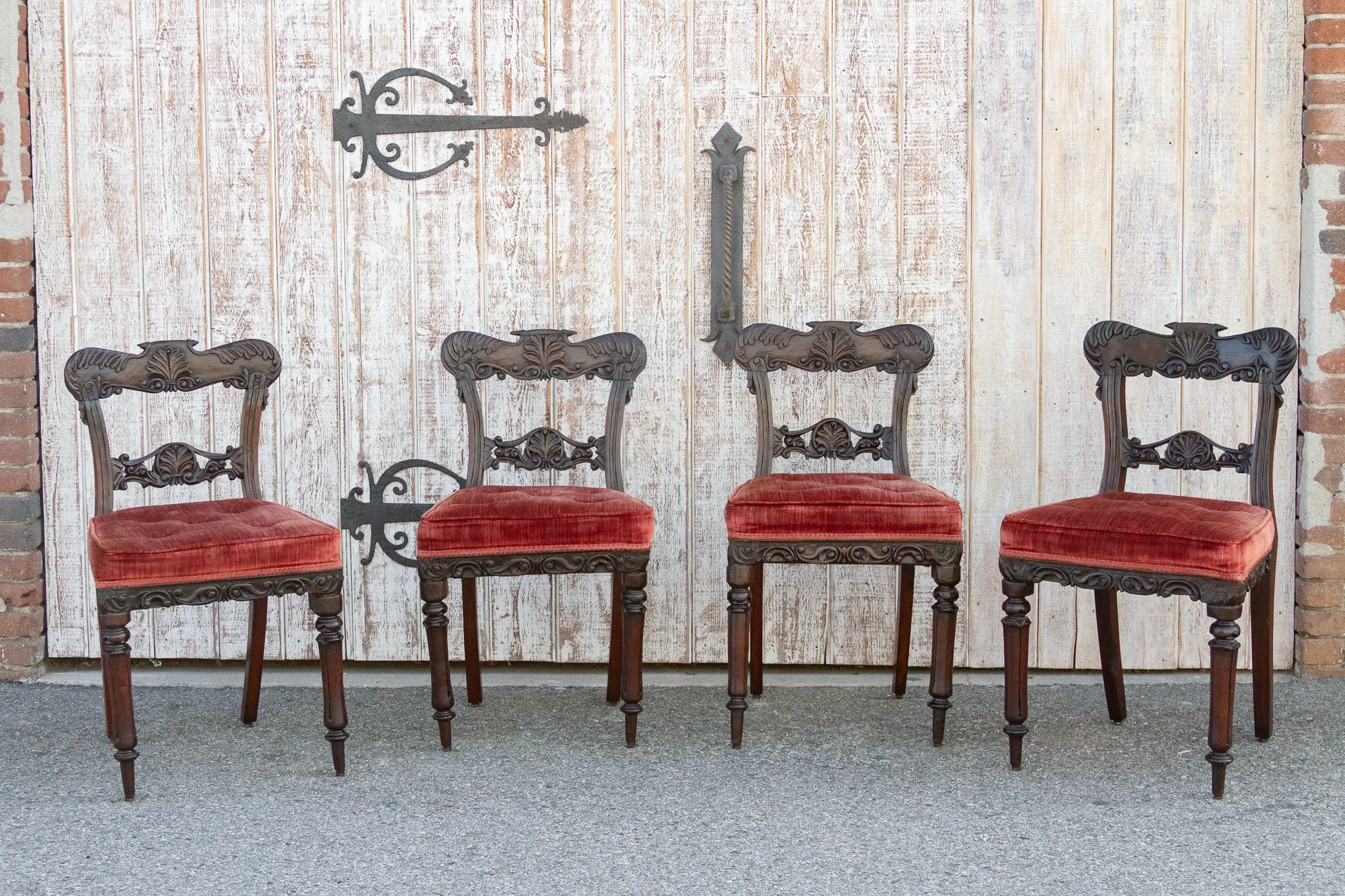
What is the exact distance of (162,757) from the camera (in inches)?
98.5

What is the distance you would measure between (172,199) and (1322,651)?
295 cm

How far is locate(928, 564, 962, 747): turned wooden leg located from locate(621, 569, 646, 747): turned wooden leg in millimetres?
584

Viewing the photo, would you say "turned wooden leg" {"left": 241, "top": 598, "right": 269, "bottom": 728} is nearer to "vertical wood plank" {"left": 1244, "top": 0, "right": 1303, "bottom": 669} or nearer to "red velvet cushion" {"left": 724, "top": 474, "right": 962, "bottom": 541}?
"red velvet cushion" {"left": 724, "top": 474, "right": 962, "bottom": 541}

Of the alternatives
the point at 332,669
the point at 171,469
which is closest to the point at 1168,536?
the point at 332,669

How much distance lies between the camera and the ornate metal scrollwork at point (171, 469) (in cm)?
258

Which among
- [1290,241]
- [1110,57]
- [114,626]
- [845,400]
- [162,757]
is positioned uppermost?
[1110,57]

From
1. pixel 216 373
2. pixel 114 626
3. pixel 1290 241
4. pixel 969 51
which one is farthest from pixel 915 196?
pixel 114 626

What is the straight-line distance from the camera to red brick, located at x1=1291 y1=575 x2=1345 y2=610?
2.98m

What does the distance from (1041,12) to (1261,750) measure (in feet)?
5.59

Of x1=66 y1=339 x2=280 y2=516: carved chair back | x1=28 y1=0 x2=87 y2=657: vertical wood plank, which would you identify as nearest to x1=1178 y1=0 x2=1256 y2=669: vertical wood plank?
x1=66 y1=339 x2=280 y2=516: carved chair back

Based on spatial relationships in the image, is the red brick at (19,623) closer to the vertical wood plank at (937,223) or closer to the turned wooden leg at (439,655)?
the turned wooden leg at (439,655)

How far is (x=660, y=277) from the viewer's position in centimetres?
305

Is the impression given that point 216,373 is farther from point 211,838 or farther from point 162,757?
point 211,838

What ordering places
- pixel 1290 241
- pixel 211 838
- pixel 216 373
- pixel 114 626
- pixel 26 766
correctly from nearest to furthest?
pixel 211 838 → pixel 114 626 → pixel 26 766 → pixel 216 373 → pixel 1290 241
